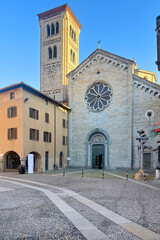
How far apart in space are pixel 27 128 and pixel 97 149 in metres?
12.1

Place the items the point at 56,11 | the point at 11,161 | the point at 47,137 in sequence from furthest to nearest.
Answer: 1. the point at 56,11
2. the point at 47,137
3. the point at 11,161

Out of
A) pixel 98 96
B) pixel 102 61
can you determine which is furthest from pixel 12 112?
pixel 102 61

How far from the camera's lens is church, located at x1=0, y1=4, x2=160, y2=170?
2714cm

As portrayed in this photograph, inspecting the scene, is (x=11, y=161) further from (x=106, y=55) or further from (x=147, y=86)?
(x=147, y=86)

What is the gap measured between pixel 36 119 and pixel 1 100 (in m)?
5.47

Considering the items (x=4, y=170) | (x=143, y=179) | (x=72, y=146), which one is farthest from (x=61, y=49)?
(x=143, y=179)

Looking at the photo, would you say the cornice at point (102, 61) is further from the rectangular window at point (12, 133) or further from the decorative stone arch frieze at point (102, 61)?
the rectangular window at point (12, 133)

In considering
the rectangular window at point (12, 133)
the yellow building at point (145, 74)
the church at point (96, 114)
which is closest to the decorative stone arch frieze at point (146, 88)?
the church at point (96, 114)

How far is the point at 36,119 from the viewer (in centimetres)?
2639

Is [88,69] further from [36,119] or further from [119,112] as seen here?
[36,119]

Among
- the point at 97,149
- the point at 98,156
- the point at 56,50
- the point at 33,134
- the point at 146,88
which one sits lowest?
Answer: the point at 98,156

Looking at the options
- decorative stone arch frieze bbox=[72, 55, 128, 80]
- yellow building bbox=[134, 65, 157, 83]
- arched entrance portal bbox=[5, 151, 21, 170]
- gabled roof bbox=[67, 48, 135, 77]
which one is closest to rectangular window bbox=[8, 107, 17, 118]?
arched entrance portal bbox=[5, 151, 21, 170]

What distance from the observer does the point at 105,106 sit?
31.1m

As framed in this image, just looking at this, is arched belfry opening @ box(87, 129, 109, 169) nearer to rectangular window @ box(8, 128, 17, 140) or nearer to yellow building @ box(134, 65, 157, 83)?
rectangular window @ box(8, 128, 17, 140)
